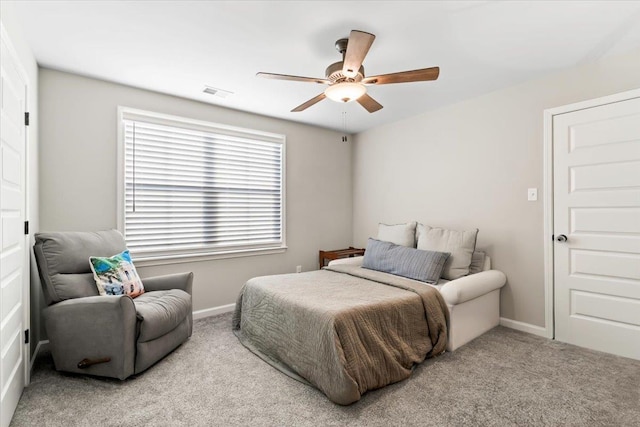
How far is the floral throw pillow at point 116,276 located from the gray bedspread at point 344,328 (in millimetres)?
940

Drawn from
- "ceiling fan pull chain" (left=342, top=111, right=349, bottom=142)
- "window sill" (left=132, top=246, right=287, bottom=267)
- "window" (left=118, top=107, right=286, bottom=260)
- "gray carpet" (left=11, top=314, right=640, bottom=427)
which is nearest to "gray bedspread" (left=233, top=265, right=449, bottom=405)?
"gray carpet" (left=11, top=314, right=640, bottom=427)

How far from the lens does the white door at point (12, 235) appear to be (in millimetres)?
1658

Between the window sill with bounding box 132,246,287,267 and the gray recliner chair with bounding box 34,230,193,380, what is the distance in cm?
60

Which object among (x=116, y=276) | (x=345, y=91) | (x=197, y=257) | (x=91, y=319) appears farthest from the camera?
(x=197, y=257)

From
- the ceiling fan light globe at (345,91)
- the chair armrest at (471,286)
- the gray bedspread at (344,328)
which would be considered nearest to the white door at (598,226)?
the chair armrest at (471,286)

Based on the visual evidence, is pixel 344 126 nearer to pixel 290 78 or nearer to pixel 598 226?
pixel 290 78

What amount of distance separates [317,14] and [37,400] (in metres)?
2.98

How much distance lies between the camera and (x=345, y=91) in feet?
7.52

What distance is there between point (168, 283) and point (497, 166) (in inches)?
135

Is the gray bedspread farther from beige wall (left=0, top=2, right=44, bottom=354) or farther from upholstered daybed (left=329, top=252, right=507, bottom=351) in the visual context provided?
beige wall (left=0, top=2, right=44, bottom=354)

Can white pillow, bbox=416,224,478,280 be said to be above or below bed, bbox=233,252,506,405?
above

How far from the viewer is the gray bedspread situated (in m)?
1.98

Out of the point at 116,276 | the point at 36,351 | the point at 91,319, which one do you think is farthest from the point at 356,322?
the point at 36,351

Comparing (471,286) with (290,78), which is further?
(471,286)
